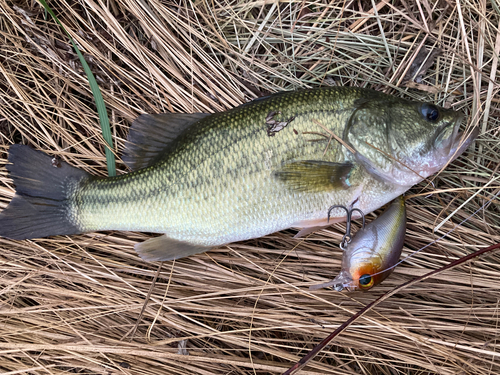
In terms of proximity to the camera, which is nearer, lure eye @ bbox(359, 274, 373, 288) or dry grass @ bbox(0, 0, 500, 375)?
lure eye @ bbox(359, 274, 373, 288)

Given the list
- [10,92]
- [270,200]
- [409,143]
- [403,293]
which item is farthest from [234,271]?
[10,92]

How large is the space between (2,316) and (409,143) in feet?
9.95

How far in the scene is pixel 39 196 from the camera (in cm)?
225

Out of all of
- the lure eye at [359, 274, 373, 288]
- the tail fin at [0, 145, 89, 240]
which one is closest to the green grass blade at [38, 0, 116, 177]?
the tail fin at [0, 145, 89, 240]

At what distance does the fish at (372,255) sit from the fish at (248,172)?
0.53 feet

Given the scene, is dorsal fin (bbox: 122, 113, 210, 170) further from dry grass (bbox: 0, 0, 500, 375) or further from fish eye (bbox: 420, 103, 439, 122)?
fish eye (bbox: 420, 103, 439, 122)

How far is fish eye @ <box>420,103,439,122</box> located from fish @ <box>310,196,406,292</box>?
2.04 feet

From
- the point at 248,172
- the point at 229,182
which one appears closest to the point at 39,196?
the point at 229,182

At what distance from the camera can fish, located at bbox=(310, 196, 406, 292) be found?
203 centimetres

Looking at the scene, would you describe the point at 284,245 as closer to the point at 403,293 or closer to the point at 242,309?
the point at 242,309

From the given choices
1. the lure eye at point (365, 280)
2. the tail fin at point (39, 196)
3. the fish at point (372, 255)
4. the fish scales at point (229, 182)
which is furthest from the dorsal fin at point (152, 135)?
the lure eye at point (365, 280)

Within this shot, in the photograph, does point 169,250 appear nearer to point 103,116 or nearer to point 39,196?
point 39,196

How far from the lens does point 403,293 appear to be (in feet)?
7.55

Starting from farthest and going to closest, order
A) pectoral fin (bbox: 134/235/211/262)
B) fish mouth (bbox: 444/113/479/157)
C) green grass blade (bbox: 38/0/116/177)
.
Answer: green grass blade (bbox: 38/0/116/177) < pectoral fin (bbox: 134/235/211/262) < fish mouth (bbox: 444/113/479/157)
